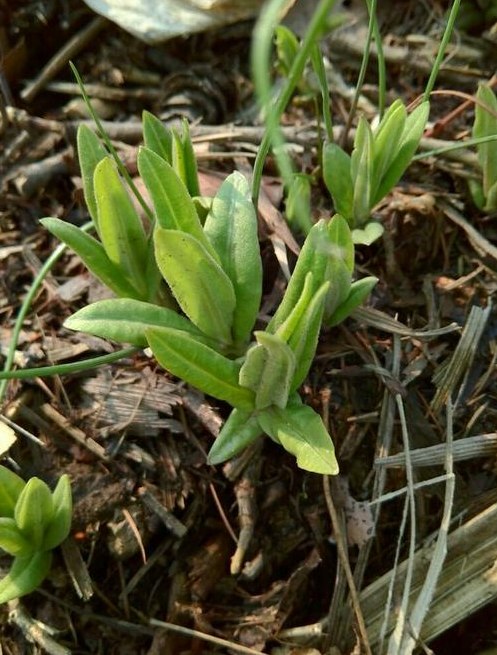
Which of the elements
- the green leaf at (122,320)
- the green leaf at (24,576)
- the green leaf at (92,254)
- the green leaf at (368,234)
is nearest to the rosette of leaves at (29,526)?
the green leaf at (24,576)

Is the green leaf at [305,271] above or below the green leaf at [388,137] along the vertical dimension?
below

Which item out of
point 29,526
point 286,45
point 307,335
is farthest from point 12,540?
point 286,45

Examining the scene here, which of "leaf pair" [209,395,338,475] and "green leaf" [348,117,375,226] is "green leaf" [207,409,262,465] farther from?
"green leaf" [348,117,375,226]

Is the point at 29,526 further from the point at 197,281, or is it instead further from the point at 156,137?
the point at 156,137

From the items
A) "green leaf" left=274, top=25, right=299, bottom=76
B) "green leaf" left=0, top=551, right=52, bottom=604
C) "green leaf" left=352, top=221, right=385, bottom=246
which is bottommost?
"green leaf" left=0, top=551, right=52, bottom=604

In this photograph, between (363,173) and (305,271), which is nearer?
(305,271)

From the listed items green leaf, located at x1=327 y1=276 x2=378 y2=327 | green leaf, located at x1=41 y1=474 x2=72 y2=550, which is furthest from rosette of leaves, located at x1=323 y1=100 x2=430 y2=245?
green leaf, located at x1=41 y1=474 x2=72 y2=550

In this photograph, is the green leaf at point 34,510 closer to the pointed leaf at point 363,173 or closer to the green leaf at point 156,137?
the green leaf at point 156,137
